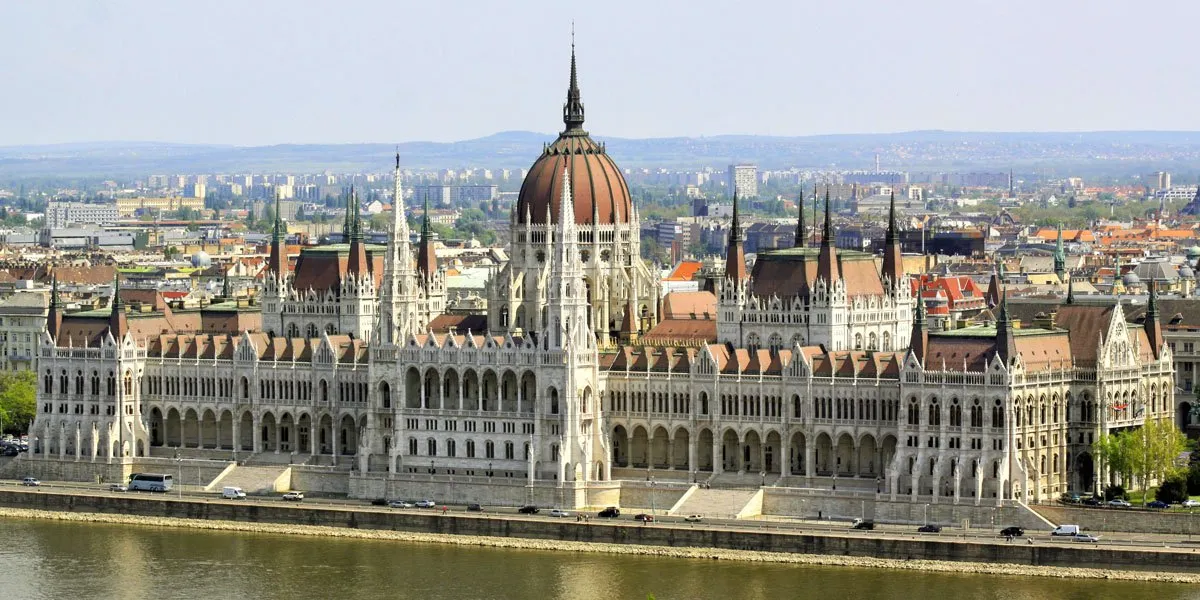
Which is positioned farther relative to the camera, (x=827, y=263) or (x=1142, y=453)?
(x=827, y=263)

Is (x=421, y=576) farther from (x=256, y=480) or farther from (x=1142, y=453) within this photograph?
(x=1142, y=453)

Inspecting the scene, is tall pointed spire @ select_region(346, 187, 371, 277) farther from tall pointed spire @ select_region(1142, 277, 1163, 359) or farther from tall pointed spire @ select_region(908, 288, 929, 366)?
tall pointed spire @ select_region(1142, 277, 1163, 359)

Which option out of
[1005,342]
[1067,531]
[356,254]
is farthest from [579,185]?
[1067,531]

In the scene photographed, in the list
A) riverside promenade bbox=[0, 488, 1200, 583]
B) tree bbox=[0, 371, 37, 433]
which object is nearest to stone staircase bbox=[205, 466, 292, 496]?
riverside promenade bbox=[0, 488, 1200, 583]

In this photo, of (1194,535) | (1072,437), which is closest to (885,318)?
(1072,437)

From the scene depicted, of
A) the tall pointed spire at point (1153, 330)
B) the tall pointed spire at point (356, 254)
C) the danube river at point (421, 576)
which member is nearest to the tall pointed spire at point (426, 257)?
the tall pointed spire at point (356, 254)
